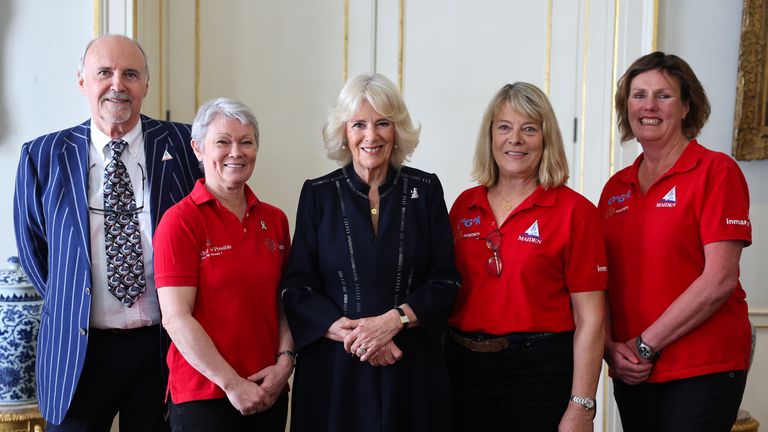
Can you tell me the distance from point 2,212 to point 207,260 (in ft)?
5.43

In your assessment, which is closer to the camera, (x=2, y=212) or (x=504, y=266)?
(x=504, y=266)

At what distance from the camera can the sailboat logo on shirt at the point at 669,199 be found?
2273mm

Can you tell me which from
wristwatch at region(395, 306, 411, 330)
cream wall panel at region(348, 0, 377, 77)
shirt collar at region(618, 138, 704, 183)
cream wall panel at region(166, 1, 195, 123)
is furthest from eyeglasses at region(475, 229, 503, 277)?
cream wall panel at region(166, 1, 195, 123)

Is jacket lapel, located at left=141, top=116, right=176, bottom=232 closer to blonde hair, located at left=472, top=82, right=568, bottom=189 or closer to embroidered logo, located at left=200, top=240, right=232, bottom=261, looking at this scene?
embroidered logo, located at left=200, top=240, right=232, bottom=261

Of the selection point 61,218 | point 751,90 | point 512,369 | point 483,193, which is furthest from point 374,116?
point 751,90

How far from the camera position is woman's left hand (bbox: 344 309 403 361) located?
207 cm

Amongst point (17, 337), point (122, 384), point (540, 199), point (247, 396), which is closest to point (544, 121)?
point (540, 199)

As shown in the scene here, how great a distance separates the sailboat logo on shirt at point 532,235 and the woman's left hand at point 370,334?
1.43 feet

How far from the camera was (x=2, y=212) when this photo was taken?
128 inches

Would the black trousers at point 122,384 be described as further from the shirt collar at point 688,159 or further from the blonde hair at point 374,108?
the shirt collar at point 688,159

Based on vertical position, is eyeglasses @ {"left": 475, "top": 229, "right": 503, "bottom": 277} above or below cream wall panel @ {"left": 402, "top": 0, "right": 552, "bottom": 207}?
below

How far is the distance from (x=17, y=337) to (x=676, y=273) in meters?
2.28

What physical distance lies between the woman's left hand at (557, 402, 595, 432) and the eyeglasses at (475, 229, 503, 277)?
1.40 feet

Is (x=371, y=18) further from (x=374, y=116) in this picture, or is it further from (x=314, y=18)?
(x=374, y=116)
